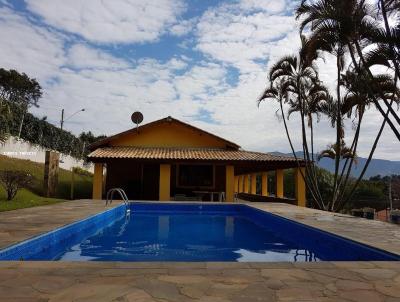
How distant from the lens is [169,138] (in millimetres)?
23000

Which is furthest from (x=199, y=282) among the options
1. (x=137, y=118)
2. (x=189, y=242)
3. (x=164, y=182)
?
(x=137, y=118)

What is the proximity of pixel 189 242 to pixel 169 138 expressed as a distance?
1369 centimetres

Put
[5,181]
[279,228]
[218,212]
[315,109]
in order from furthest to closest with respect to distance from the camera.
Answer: [315,109]
[218,212]
[5,181]
[279,228]

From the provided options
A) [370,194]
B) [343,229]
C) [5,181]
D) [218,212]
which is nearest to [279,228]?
[343,229]

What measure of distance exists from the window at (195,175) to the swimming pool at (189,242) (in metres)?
7.81

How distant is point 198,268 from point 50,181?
629 inches

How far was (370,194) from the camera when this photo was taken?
26578 millimetres

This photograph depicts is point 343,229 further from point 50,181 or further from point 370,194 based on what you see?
point 370,194

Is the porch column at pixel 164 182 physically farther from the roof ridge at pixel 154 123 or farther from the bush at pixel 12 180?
the bush at pixel 12 180

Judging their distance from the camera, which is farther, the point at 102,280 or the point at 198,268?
the point at 198,268

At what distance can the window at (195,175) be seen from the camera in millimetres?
23000

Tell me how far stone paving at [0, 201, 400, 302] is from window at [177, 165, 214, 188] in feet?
58.2

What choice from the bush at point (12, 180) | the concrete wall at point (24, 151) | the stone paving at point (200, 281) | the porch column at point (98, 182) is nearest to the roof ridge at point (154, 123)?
the porch column at point (98, 182)

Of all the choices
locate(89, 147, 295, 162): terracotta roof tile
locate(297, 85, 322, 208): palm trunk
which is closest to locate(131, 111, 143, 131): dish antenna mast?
locate(89, 147, 295, 162): terracotta roof tile
